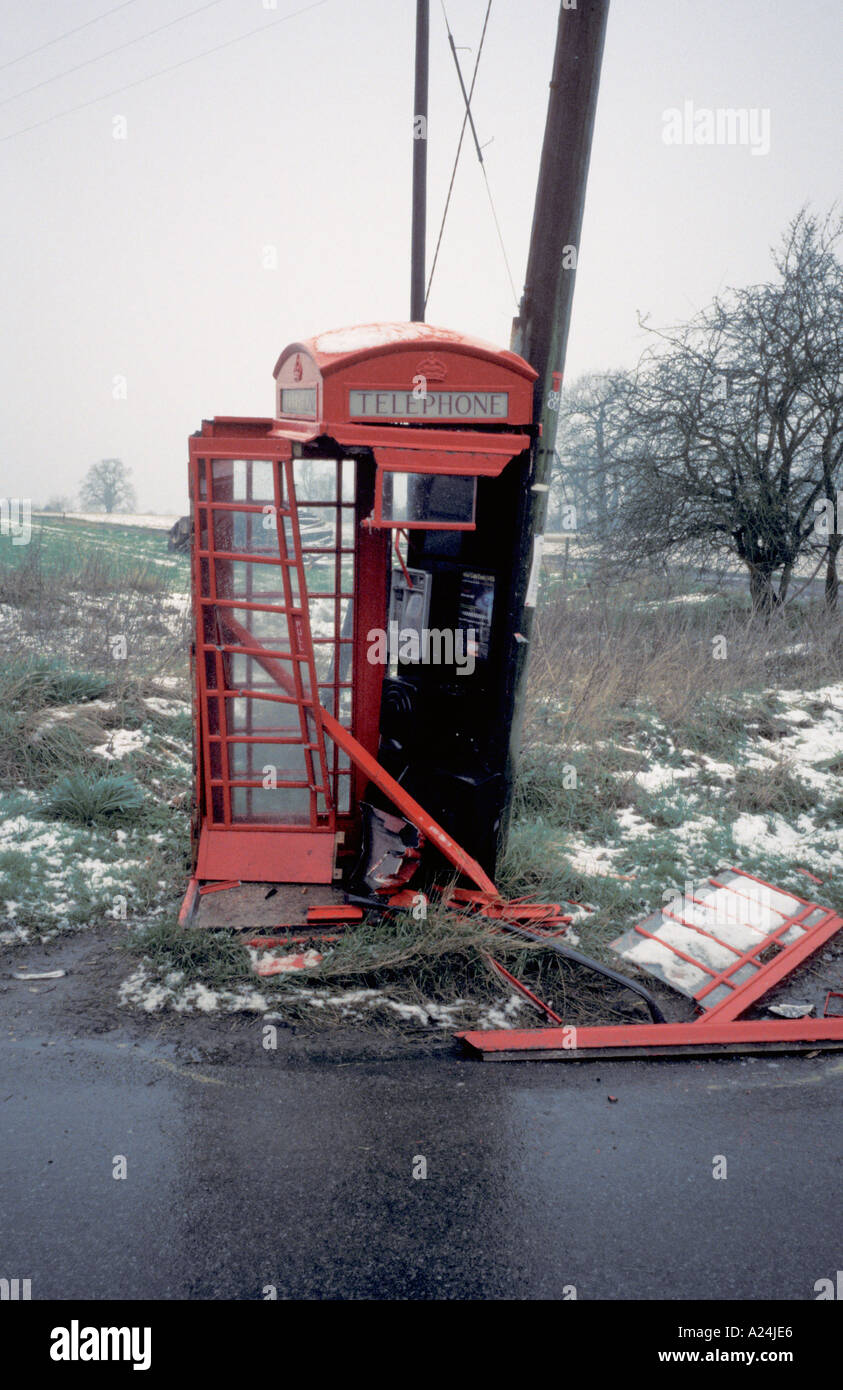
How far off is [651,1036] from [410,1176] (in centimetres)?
144

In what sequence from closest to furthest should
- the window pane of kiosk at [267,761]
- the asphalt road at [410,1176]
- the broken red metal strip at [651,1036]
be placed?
the asphalt road at [410,1176], the broken red metal strip at [651,1036], the window pane of kiosk at [267,761]

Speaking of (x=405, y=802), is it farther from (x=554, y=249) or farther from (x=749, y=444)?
(x=749, y=444)

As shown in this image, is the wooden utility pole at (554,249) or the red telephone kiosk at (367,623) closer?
the red telephone kiosk at (367,623)

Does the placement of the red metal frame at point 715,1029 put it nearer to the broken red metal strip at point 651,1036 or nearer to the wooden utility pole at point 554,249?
the broken red metal strip at point 651,1036

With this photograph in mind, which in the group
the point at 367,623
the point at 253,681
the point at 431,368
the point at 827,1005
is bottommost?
the point at 827,1005

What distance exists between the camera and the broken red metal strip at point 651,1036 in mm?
3939

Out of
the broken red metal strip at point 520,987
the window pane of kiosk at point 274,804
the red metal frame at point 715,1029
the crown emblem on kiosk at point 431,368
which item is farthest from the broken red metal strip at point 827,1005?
the crown emblem on kiosk at point 431,368

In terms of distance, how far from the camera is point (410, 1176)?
10.4 feet

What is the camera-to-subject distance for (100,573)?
1180 centimetres

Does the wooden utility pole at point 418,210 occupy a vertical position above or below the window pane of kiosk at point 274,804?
above

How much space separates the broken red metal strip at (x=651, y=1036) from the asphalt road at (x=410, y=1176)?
0.09 meters

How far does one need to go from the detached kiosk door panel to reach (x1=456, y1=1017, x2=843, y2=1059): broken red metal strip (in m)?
1.59

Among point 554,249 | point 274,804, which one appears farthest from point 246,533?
point 554,249

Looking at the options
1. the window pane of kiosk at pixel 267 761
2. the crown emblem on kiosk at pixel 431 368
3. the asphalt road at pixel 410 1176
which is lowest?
the asphalt road at pixel 410 1176
